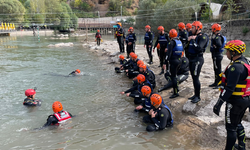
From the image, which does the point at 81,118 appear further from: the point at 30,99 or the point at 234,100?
the point at 234,100

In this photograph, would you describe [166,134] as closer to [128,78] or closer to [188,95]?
[188,95]

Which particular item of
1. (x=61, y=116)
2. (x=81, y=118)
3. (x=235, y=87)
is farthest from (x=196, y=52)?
(x=61, y=116)

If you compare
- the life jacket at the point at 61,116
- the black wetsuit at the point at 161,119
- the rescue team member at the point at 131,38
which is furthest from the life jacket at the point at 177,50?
the rescue team member at the point at 131,38

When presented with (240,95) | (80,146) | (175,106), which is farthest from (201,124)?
(80,146)

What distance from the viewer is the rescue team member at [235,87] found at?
114 inches

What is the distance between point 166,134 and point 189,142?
589 millimetres

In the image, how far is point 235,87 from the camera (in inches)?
117

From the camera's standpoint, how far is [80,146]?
14.4 ft

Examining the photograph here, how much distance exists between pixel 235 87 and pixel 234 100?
231mm

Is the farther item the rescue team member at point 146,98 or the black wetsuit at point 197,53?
the rescue team member at point 146,98

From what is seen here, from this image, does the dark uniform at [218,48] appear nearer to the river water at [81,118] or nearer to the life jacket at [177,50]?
the life jacket at [177,50]

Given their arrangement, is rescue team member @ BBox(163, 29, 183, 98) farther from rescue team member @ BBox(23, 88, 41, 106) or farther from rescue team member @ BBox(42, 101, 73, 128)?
rescue team member @ BBox(23, 88, 41, 106)

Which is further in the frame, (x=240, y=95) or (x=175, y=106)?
(x=175, y=106)

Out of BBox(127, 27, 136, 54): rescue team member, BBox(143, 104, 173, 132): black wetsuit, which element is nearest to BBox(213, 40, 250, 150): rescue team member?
BBox(143, 104, 173, 132): black wetsuit
